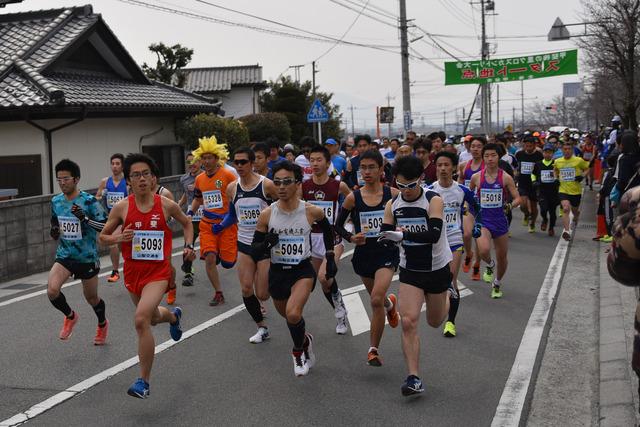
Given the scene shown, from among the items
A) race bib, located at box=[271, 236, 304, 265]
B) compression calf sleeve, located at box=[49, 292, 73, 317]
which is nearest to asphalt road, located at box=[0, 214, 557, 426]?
compression calf sleeve, located at box=[49, 292, 73, 317]

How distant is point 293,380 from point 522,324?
3.05 m

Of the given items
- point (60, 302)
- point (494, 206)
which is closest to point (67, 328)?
point (60, 302)

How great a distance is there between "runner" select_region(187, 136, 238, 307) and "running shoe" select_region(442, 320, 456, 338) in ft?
9.33

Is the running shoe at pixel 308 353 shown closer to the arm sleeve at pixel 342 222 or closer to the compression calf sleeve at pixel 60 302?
the arm sleeve at pixel 342 222

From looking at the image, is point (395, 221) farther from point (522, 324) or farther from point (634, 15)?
point (634, 15)

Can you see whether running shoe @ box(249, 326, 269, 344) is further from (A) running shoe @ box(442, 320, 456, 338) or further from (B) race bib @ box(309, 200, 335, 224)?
(A) running shoe @ box(442, 320, 456, 338)

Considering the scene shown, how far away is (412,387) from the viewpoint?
5.80 meters

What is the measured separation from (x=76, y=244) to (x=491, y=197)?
5.11m

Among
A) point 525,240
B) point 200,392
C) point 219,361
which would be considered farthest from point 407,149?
point 200,392

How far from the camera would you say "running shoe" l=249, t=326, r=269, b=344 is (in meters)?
7.72

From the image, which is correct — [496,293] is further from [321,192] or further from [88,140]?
[88,140]

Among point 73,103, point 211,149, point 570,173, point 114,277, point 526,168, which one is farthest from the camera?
point 73,103

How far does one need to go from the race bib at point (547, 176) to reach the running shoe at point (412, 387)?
11.1 meters

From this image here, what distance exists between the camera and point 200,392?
6207mm
